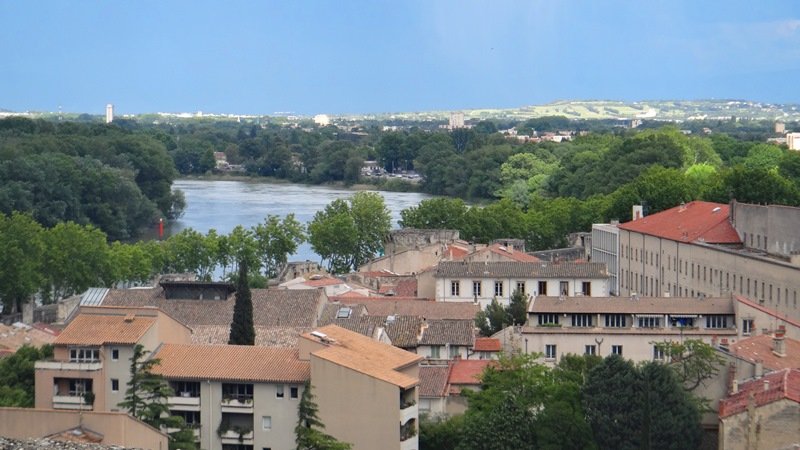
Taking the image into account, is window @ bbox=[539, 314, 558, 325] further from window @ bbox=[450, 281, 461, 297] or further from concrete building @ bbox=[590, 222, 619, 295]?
concrete building @ bbox=[590, 222, 619, 295]

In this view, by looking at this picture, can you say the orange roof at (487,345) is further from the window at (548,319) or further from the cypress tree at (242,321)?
the cypress tree at (242,321)

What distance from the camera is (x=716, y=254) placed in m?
36.4

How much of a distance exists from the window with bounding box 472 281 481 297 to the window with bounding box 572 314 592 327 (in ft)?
29.9

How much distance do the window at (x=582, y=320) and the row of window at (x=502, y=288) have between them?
8.53 meters

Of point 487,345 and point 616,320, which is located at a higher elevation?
point 616,320

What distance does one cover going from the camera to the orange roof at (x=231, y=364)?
895 inches

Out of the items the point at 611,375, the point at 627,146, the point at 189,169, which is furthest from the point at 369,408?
the point at 189,169

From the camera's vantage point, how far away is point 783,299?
32.2 meters

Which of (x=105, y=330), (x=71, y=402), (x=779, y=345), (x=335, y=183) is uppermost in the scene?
(x=105, y=330)

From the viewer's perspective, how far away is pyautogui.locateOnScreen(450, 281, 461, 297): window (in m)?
35.9

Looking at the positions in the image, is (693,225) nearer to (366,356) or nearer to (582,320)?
(582,320)

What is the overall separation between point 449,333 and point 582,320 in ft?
7.51

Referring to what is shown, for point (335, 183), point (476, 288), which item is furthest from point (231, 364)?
point (335, 183)

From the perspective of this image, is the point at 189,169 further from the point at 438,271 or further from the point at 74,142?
the point at 438,271
